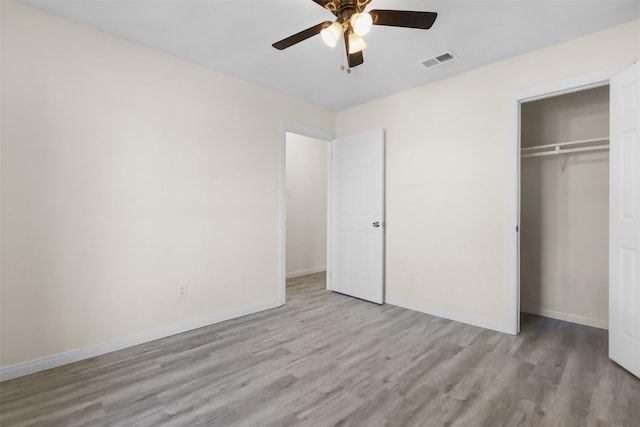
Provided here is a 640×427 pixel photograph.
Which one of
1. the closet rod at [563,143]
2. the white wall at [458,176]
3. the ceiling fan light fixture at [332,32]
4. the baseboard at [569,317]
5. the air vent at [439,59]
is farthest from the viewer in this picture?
the baseboard at [569,317]

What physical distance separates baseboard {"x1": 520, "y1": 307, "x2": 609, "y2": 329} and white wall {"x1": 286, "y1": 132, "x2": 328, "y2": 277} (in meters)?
3.41

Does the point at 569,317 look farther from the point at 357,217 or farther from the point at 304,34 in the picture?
the point at 304,34

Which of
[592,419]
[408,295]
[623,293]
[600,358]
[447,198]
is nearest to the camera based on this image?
[592,419]

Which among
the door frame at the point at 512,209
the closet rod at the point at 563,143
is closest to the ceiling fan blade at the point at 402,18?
the door frame at the point at 512,209

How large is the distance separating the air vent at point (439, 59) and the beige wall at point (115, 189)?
6.19 ft

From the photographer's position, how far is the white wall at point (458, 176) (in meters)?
2.77

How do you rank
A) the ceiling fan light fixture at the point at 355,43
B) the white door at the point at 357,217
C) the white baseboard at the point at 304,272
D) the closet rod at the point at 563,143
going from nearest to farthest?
the ceiling fan light fixture at the point at 355,43 → the closet rod at the point at 563,143 → the white door at the point at 357,217 → the white baseboard at the point at 304,272

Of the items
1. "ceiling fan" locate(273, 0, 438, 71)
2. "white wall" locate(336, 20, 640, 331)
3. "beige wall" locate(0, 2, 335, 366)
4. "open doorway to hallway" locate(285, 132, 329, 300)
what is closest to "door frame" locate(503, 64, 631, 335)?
"white wall" locate(336, 20, 640, 331)

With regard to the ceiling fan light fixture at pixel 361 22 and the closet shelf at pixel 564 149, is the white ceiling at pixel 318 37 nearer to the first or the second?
the ceiling fan light fixture at pixel 361 22

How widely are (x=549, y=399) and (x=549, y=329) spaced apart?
1.45 metres

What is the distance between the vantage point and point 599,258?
3.19 meters

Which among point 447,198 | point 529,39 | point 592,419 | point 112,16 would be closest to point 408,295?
point 447,198

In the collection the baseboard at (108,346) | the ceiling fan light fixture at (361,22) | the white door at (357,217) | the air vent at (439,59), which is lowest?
the baseboard at (108,346)

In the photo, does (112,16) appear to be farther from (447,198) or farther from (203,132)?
(447,198)
